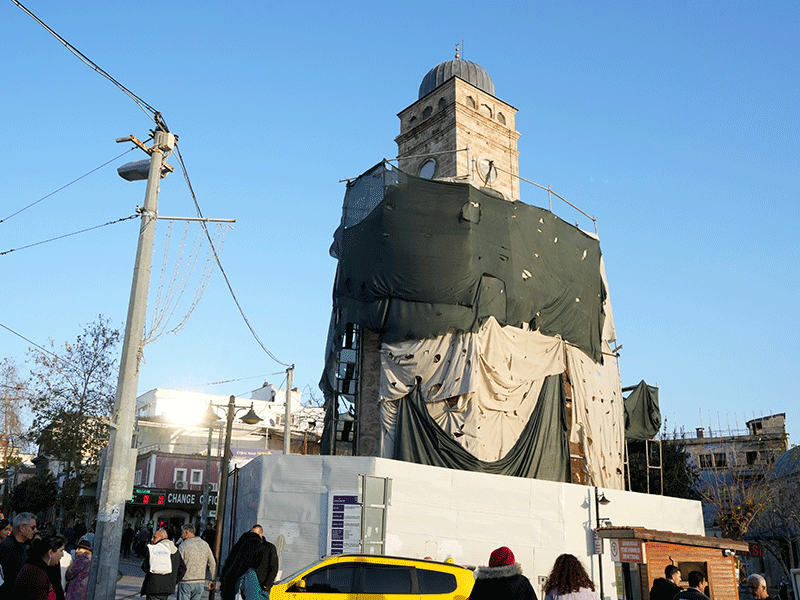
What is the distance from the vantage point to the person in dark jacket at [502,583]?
5.33 m

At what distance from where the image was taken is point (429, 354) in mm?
21359

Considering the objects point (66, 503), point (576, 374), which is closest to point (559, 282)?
point (576, 374)

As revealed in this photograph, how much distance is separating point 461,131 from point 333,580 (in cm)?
2216

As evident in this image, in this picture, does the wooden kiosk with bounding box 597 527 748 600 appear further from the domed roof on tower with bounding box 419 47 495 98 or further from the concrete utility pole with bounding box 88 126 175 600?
the domed roof on tower with bounding box 419 47 495 98

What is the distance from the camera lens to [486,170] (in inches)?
1131

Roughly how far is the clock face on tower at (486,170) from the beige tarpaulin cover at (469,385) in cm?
844

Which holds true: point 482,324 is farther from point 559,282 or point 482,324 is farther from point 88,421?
point 88,421

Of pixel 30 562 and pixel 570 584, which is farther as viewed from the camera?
pixel 30 562

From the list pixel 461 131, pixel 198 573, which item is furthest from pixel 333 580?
pixel 461 131

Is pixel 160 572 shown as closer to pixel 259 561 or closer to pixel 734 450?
pixel 259 561

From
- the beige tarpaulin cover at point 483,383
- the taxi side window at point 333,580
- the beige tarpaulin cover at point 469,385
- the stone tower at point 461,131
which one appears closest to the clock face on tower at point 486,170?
the stone tower at point 461,131

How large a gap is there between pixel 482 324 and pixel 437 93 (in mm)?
13216

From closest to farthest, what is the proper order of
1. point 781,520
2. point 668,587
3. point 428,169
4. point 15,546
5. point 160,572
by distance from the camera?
point 15,546, point 668,587, point 160,572, point 428,169, point 781,520

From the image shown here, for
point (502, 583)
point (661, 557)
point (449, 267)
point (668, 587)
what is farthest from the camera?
point (449, 267)
